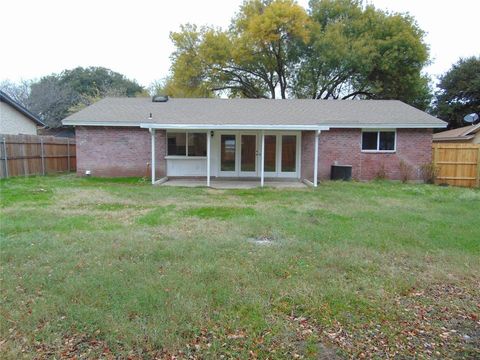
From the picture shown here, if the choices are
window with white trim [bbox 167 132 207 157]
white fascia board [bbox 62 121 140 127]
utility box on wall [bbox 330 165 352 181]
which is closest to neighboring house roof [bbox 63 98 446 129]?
white fascia board [bbox 62 121 140 127]

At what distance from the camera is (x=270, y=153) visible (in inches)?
582

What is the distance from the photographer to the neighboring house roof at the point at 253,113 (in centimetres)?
1409

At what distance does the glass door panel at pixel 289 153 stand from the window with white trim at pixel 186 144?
347cm

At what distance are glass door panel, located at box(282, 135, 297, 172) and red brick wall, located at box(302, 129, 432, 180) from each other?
2.55ft

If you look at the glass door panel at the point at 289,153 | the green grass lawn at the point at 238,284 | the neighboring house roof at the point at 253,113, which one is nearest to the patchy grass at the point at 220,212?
the green grass lawn at the point at 238,284

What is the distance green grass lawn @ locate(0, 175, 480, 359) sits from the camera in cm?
286

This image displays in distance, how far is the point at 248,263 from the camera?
4527 millimetres

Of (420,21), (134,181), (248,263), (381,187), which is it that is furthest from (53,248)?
(420,21)

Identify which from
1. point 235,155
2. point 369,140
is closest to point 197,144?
point 235,155

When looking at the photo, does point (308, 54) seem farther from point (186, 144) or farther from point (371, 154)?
point (186, 144)

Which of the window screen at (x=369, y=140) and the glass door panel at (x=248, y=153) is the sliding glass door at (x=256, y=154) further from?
the window screen at (x=369, y=140)

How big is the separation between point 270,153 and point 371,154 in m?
4.34

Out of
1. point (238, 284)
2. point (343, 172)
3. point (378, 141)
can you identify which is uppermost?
point (378, 141)

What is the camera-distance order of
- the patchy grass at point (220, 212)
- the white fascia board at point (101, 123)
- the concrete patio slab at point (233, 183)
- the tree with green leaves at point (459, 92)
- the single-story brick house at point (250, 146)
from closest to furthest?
the patchy grass at point (220, 212) < the concrete patio slab at point (233, 183) < the white fascia board at point (101, 123) < the single-story brick house at point (250, 146) < the tree with green leaves at point (459, 92)
